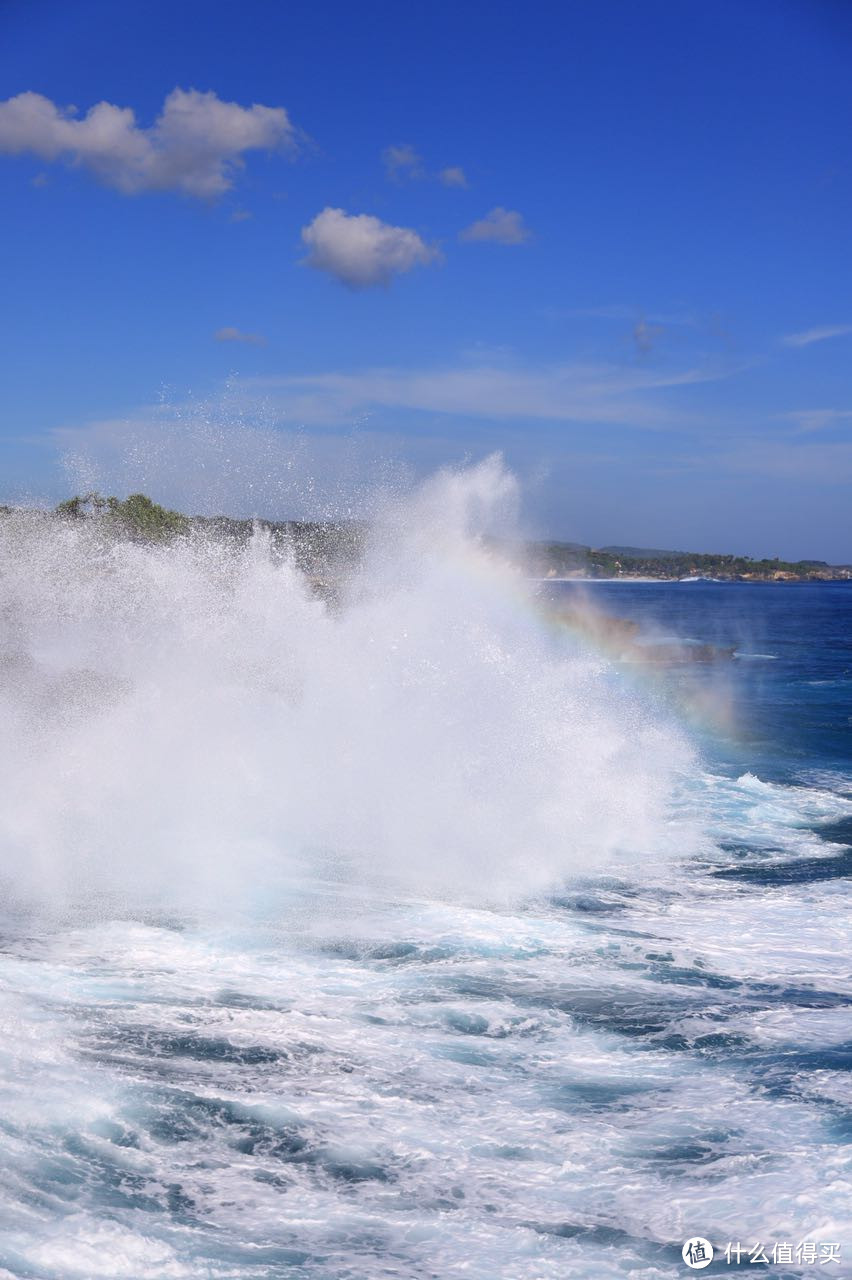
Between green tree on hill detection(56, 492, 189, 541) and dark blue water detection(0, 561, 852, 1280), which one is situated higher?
green tree on hill detection(56, 492, 189, 541)

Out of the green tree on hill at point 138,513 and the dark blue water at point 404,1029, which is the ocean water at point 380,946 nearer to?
the dark blue water at point 404,1029

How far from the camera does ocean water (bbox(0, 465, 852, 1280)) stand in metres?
6.29

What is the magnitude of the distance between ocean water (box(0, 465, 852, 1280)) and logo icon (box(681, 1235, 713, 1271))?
0.09m

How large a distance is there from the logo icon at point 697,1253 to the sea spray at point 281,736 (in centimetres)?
659

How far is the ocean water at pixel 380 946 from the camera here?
6293mm

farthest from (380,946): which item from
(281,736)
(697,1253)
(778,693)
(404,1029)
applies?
(778,693)

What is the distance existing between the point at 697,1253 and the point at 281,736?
38.9 ft

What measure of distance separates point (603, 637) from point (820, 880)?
42630 mm

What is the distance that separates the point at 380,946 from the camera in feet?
35.1

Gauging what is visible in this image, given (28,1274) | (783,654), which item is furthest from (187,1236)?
(783,654)

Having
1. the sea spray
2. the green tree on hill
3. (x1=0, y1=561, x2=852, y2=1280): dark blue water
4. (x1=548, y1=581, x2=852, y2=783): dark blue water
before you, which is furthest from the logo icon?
the green tree on hill

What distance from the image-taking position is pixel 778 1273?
5.82 metres

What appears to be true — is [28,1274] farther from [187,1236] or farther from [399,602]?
[399,602]

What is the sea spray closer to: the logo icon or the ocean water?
the ocean water
